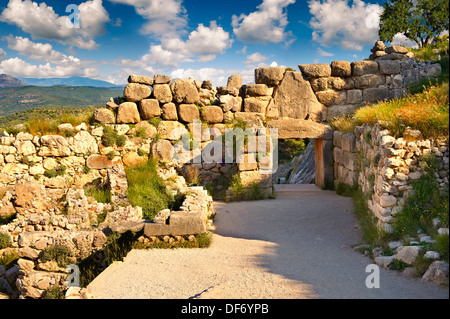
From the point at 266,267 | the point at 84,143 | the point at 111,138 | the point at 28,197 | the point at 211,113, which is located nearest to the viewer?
the point at 266,267

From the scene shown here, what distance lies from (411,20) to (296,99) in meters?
11.9

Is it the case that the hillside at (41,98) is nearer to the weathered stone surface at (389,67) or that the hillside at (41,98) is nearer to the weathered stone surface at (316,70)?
the weathered stone surface at (316,70)

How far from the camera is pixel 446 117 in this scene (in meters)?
6.25

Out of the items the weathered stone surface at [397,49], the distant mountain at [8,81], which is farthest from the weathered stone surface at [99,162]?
the distant mountain at [8,81]

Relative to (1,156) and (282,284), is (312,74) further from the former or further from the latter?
(1,156)

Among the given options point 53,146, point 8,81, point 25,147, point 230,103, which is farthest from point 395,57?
point 8,81

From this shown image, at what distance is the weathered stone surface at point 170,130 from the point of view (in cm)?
1141

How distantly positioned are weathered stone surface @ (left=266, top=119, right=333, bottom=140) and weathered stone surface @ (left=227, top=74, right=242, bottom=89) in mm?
1838

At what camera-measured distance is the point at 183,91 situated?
1153 centimetres

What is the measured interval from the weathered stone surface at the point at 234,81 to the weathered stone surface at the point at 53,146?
5692 mm

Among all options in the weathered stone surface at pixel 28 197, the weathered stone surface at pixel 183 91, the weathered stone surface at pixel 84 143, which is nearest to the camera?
the weathered stone surface at pixel 28 197

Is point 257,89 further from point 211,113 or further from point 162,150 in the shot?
point 162,150

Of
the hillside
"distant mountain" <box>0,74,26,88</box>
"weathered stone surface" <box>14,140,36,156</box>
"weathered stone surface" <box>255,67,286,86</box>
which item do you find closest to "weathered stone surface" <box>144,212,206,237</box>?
"weathered stone surface" <box>14,140,36,156</box>

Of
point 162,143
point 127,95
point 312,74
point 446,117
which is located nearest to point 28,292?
point 162,143
